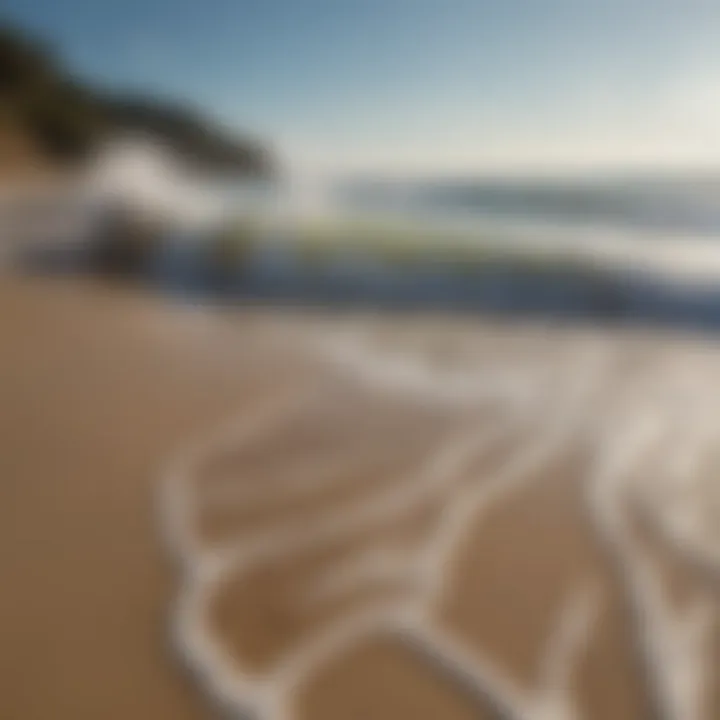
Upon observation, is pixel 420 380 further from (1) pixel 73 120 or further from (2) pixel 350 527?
(1) pixel 73 120

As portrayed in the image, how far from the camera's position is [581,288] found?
1389 mm

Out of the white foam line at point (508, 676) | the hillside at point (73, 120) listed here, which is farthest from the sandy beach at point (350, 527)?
the hillside at point (73, 120)

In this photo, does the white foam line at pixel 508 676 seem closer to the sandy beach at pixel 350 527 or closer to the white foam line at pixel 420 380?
the sandy beach at pixel 350 527

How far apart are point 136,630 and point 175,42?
1.10 metres

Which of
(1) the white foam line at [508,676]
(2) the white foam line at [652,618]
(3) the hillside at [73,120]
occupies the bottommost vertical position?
(1) the white foam line at [508,676]

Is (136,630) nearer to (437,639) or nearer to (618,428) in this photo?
(437,639)

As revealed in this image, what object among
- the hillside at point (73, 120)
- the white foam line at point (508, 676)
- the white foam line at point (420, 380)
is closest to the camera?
the white foam line at point (508, 676)

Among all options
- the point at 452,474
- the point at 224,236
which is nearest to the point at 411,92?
the point at 224,236

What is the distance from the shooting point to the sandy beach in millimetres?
593

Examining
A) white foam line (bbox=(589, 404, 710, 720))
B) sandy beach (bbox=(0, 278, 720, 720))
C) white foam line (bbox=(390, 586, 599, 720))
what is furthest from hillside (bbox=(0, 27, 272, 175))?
white foam line (bbox=(390, 586, 599, 720))

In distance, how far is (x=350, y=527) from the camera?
77 cm

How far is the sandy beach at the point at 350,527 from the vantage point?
1.95 feet

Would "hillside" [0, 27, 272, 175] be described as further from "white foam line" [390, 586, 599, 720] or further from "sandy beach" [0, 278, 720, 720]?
"white foam line" [390, 586, 599, 720]

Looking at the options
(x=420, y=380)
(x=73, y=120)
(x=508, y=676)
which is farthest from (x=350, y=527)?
(x=73, y=120)
